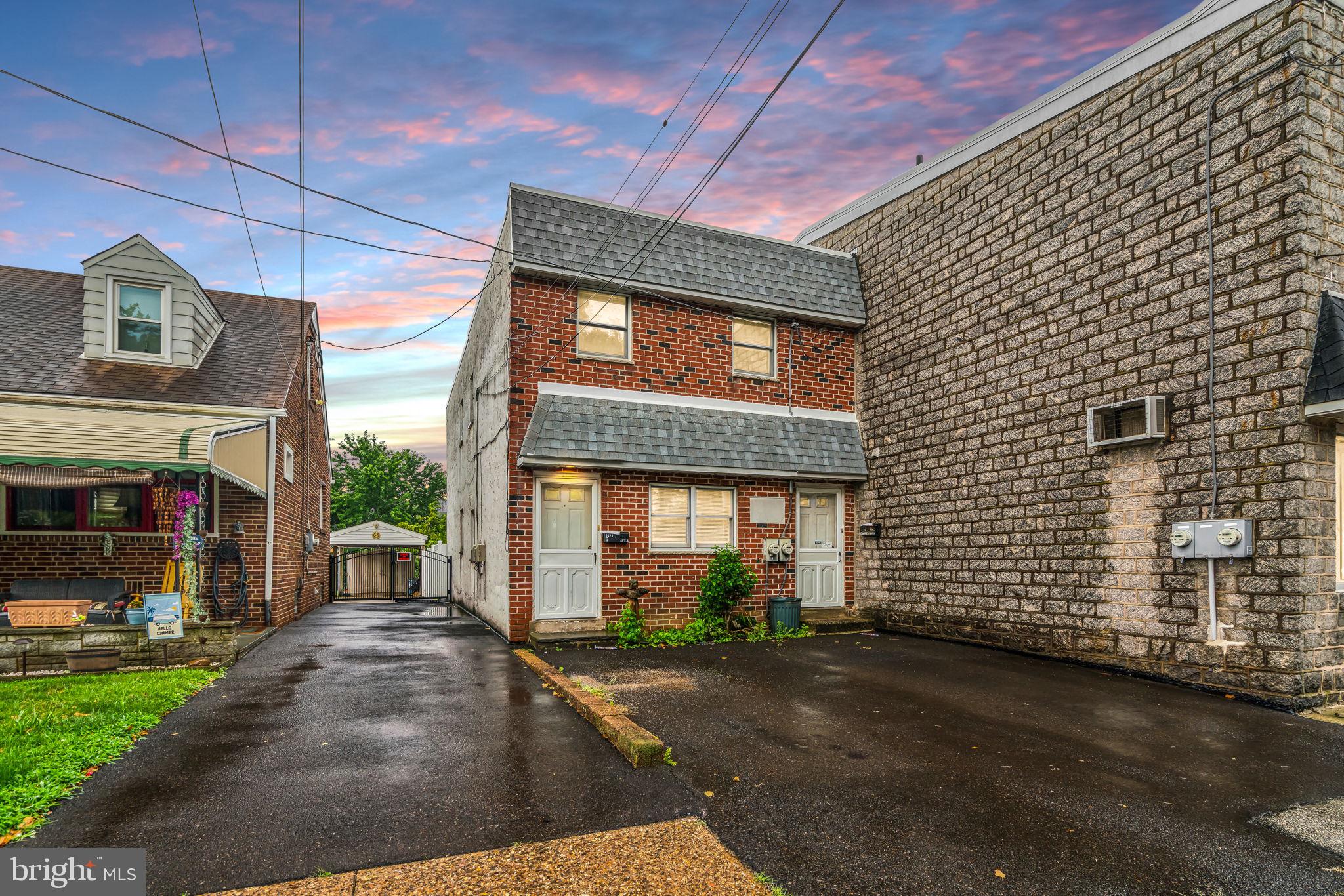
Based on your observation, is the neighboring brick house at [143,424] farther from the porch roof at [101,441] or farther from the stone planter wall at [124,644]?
the stone planter wall at [124,644]

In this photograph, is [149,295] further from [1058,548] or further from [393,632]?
[1058,548]

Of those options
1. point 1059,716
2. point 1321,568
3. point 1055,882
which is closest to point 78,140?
point 1055,882

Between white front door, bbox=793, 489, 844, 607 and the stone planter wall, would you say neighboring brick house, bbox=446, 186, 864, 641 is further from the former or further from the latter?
the stone planter wall

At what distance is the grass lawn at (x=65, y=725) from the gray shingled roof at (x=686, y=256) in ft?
24.9

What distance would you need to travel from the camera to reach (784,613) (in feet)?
40.6

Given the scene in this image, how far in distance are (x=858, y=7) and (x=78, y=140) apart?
9240 millimetres

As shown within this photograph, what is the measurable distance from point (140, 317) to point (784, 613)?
43.4 feet

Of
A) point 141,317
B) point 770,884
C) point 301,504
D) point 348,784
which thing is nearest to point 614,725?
point 348,784

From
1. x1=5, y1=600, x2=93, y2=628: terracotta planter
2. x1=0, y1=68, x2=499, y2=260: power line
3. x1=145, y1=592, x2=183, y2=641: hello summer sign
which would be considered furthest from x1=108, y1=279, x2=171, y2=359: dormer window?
x1=145, y1=592, x2=183, y2=641: hello summer sign

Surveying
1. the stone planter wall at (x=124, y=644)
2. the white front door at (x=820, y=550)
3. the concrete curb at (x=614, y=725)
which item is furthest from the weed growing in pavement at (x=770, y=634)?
the stone planter wall at (x=124, y=644)

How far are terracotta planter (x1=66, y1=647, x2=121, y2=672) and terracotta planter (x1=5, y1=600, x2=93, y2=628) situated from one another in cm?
67

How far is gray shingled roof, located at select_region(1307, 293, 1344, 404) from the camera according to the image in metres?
7.08

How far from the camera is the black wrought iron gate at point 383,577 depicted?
25.8 meters

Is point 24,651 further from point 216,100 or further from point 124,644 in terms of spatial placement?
point 216,100
